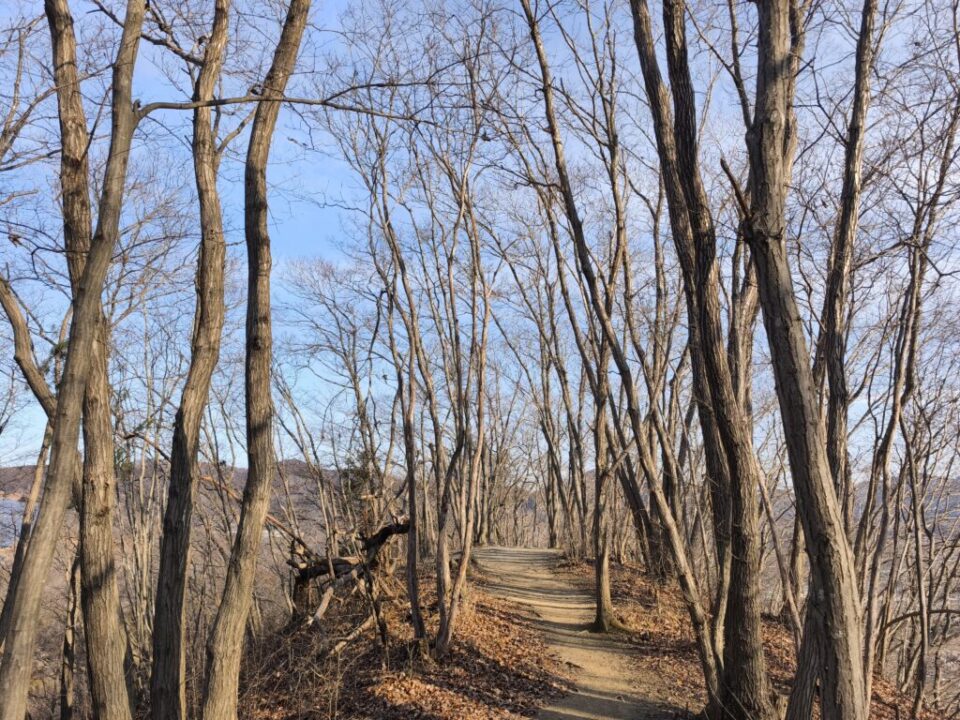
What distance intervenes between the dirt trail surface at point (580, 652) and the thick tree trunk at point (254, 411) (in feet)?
13.0

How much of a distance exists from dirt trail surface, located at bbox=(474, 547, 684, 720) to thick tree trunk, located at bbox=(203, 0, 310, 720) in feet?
13.0

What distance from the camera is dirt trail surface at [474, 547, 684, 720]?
7539 millimetres

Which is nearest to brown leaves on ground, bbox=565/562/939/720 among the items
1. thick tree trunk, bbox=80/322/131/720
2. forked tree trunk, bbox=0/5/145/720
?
thick tree trunk, bbox=80/322/131/720

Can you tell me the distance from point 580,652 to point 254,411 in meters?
6.42

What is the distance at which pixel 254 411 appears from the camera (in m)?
4.95

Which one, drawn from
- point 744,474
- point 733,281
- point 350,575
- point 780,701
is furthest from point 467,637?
point 733,281

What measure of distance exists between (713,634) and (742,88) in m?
5.16

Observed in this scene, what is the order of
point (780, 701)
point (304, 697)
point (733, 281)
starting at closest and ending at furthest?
point (780, 701), point (304, 697), point (733, 281)

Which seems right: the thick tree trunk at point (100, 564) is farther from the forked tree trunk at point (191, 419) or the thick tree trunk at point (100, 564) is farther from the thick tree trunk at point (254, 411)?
the thick tree trunk at point (254, 411)

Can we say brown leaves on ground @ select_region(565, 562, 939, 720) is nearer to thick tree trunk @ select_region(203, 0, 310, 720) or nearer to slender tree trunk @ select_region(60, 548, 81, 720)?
thick tree trunk @ select_region(203, 0, 310, 720)

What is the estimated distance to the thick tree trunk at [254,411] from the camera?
15.4 feet

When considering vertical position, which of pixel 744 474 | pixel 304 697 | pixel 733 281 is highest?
pixel 733 281

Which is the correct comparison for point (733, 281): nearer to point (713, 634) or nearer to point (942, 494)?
point (713, 634)

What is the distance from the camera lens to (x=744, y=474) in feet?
19.4
